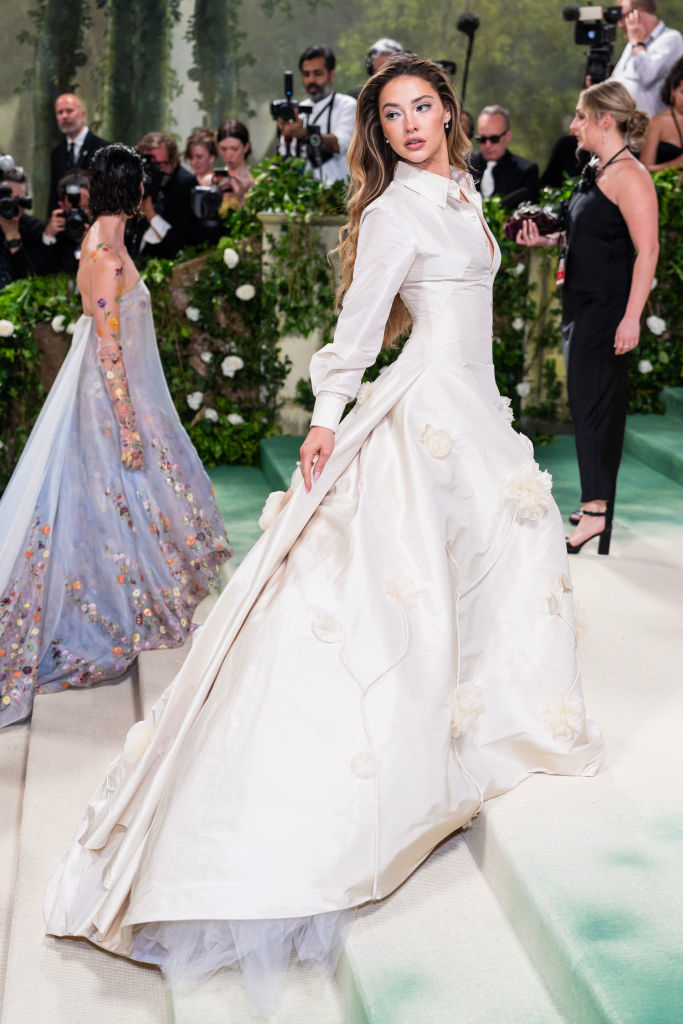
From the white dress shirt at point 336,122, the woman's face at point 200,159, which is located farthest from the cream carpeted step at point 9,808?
the woman's face at point 200,159

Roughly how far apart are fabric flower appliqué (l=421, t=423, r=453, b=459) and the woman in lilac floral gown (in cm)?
171

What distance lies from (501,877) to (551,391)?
4.22 meters

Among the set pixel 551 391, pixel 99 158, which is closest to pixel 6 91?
pixel 551 391

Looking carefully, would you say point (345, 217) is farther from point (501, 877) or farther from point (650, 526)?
point (501, 877)

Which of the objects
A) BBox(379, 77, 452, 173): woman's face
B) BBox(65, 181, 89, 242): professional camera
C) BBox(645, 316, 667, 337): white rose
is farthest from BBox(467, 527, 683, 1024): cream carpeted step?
BBox(65, 181, 89, 242): professional camera

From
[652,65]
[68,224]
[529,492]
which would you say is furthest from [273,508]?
[652,65]

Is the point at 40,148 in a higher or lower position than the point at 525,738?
higher

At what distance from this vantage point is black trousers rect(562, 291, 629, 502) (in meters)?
4.46

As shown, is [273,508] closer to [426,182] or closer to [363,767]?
[363,767]

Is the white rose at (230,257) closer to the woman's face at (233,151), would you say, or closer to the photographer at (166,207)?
the photographer at (166,207)

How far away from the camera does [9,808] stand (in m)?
3.52

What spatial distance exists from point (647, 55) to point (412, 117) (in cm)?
483

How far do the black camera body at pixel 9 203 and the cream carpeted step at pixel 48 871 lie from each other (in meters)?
3.43

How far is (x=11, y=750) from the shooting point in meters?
3.88
